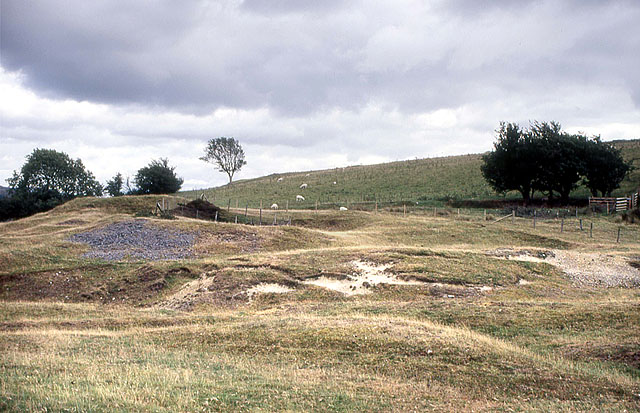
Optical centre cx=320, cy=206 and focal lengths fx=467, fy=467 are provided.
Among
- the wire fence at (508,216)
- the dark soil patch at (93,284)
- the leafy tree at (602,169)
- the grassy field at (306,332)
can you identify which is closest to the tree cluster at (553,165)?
the leafy tree at (602,169)

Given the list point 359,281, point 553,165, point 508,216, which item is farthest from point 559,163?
point 359,281

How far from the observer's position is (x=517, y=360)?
10836 mm

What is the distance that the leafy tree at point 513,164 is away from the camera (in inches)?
2366

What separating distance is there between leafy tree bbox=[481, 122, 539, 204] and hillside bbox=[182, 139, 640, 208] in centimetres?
353

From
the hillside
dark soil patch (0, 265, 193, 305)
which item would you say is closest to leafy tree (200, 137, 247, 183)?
the hillside

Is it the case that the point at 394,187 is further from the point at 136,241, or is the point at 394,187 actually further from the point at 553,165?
the point at 136,241

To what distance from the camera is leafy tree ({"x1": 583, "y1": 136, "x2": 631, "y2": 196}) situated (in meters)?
59.4

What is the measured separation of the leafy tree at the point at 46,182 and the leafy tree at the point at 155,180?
306 inches

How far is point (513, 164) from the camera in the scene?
60.9 m

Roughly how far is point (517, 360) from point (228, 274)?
15.4 m

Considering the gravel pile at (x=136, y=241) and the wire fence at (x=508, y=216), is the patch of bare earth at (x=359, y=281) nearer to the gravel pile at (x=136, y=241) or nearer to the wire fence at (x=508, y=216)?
the gravel pile at (x=136, y=241)

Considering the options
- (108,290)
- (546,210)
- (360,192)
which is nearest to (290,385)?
(108,290)

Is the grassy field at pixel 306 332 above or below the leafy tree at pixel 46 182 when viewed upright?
below

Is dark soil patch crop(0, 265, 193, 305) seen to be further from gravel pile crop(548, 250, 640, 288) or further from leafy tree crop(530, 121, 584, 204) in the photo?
leafy tree crop(530, 121, 584, 204)
